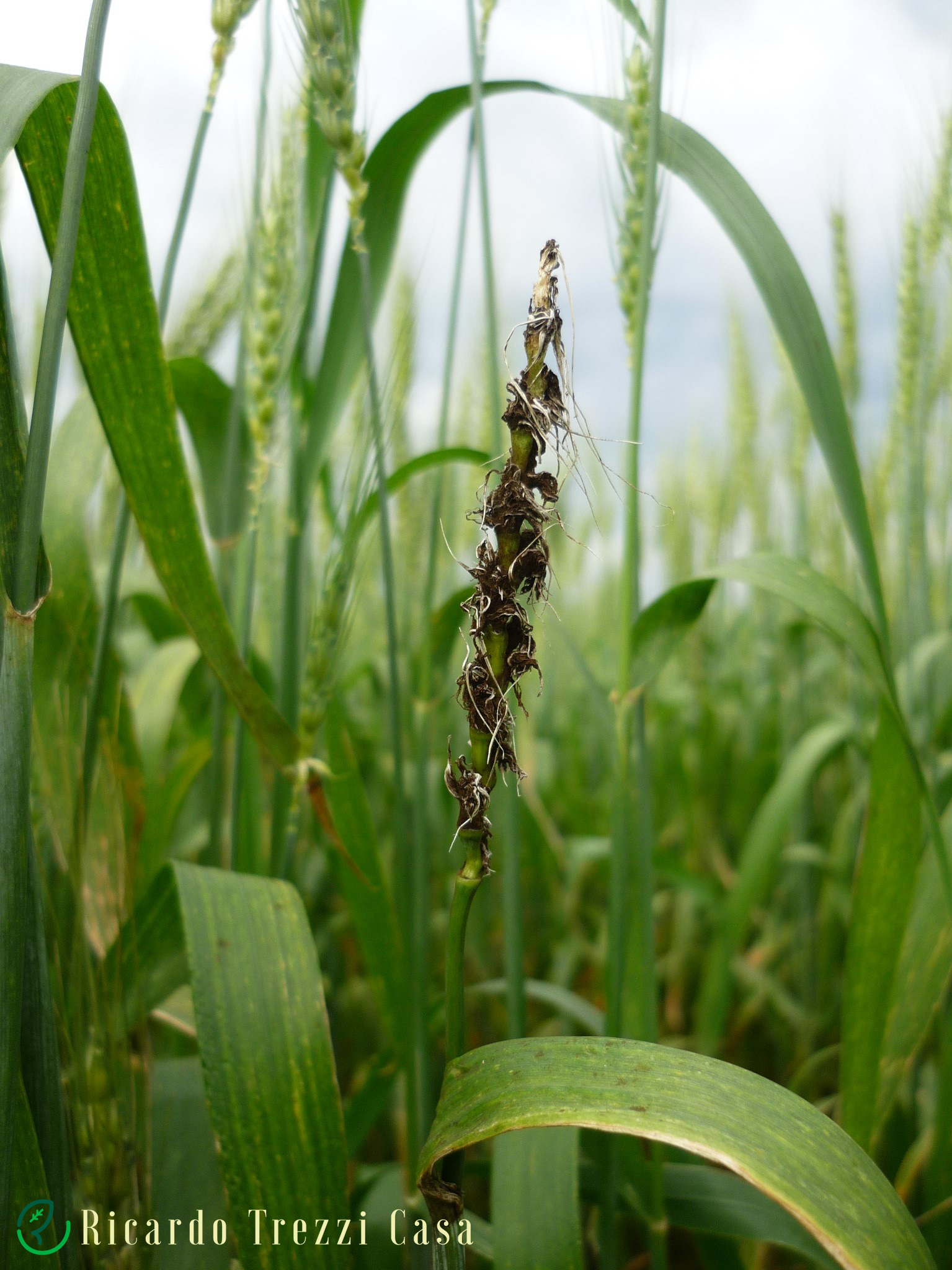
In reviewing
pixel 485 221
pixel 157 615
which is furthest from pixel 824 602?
pixel 157 615

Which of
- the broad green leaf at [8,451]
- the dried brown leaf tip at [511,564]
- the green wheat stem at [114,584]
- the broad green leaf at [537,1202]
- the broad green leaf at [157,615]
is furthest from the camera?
the broad green leaf at [157,615]

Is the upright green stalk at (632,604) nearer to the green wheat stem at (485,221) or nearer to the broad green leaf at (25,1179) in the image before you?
the green wheat stem at (485,221)

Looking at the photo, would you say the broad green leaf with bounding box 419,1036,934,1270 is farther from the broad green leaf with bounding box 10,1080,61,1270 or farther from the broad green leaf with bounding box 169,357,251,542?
the broad green leaf with bounding box 169,357,251,542

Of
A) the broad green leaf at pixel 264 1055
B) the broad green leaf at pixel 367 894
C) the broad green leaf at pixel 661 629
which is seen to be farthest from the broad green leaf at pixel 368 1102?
the broad green leaf at pixel 661 629

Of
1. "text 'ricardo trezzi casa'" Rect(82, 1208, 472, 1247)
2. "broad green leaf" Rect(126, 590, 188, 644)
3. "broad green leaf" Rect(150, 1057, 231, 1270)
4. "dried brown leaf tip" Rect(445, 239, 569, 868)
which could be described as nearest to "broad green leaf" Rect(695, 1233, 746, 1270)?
"text 'ricardo trezzi casa'" Rect(82, 1208, 472, 1247)

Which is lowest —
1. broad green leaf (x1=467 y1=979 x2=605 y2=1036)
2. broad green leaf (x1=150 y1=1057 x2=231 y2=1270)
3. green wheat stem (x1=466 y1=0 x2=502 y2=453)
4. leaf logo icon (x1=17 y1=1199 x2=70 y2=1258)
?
broad green leaf (x1=467 y1=979 x2=605 y2=1036)
